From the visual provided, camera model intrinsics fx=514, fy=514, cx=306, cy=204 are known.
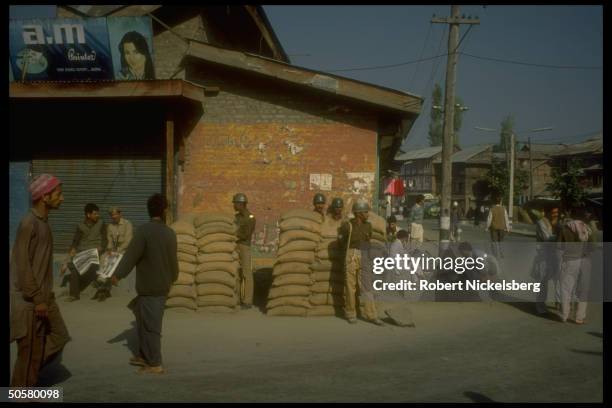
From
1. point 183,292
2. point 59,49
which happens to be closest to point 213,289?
point 183,292

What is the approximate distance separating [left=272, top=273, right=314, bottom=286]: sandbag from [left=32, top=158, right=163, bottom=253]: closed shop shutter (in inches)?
167

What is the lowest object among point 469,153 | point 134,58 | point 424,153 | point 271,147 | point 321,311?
point 321,311

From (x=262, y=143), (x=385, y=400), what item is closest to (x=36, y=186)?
(x=385, y=400)

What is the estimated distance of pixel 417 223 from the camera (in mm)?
14727

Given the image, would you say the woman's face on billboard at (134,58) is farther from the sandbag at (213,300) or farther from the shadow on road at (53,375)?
the shadow on road at (53,375)

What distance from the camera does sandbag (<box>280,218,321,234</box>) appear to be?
8383 mm

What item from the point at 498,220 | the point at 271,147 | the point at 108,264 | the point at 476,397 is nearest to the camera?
the point at 476,397

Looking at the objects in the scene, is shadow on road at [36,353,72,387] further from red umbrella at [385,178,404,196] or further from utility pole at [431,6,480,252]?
red umbrella at [385,178,404,196]

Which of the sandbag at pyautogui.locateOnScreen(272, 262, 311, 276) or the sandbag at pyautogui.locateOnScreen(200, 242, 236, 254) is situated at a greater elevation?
the sandbag at pyautogui.locateOnScreen(200, 242, 236, 254)

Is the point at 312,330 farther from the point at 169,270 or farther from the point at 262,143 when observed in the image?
the point at 262,143

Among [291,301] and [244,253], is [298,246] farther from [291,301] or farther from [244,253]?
[244,253]

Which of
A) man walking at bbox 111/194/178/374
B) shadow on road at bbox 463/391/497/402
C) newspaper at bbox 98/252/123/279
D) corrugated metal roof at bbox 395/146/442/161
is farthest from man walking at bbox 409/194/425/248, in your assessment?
corrugated metal roof at bbox 395/146/442/161

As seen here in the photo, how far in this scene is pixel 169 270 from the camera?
543 cm

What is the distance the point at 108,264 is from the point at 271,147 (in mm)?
3849
